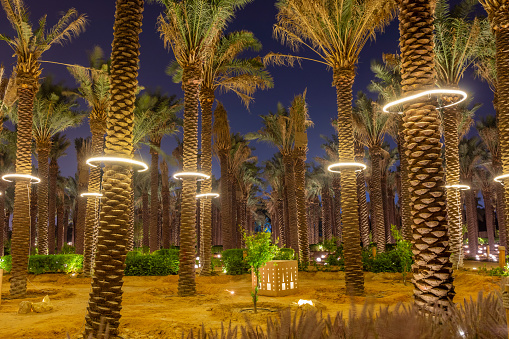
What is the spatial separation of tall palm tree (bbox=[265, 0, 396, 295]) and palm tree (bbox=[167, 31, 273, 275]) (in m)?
5.96

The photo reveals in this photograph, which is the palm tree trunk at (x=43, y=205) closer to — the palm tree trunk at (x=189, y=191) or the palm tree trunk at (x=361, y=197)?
the palm tree trunk at (x=189, y=191)

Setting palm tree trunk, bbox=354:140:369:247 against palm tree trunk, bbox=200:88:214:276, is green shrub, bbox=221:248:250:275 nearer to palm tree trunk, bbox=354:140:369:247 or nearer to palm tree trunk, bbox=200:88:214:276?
palm tree trunk, bbox=200:88:214:276

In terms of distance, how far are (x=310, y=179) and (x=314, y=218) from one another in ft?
42.8

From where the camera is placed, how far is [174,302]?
13.7 metres

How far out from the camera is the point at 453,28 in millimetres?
20062

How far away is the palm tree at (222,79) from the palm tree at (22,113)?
314 inches

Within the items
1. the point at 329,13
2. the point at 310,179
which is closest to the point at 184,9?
the point at 329,13

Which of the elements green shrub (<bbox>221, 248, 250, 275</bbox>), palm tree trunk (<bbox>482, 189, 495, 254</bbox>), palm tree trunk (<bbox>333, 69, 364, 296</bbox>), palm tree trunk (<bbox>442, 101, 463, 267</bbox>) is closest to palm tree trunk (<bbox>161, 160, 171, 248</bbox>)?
green shrub (<bbox>221, 248, 250, 275</bbox>)

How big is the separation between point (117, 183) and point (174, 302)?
711 cm

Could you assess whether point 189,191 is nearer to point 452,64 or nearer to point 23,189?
point 23,189

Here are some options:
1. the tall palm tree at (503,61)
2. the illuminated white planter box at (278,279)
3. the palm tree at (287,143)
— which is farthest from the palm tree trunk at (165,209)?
the tall palm tree at (503,61)

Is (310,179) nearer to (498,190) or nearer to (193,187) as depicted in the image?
(498,190)

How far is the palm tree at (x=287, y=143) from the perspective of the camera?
27.5m

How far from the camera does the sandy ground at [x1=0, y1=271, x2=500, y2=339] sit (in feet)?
29.9
